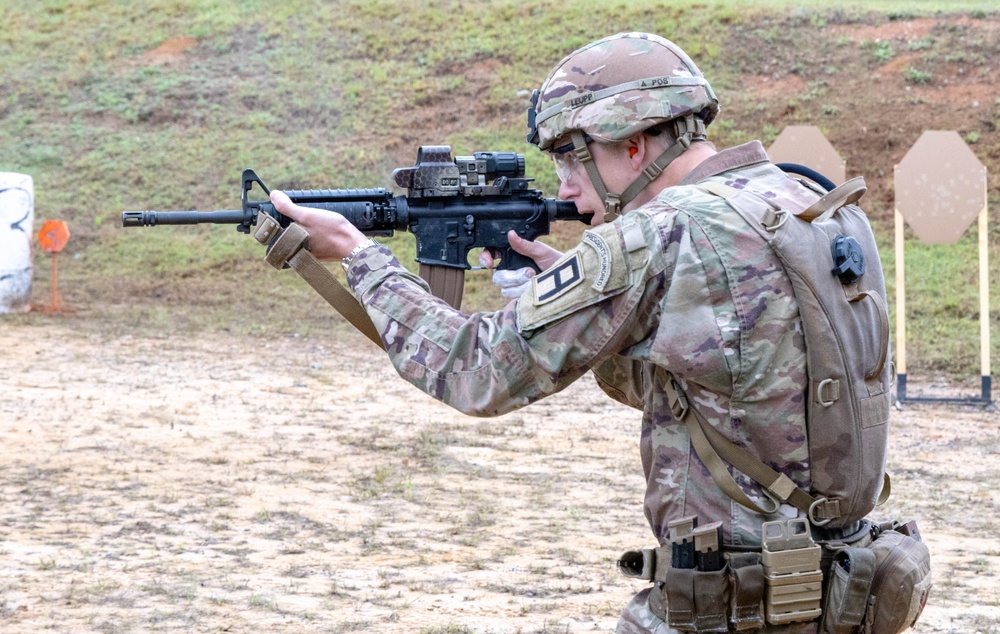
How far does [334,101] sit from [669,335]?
17.8 metres

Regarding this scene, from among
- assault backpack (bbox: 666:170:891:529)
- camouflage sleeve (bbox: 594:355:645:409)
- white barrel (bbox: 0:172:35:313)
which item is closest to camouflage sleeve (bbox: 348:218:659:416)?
assault backpack (bbox: 666:170:891:529)

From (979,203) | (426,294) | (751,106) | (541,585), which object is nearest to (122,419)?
(541,585)

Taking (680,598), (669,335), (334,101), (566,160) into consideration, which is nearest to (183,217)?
(566,160)

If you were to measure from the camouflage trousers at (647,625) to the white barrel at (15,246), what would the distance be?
11699 mm

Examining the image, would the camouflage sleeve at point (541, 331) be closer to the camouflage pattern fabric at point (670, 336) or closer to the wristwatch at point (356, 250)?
the camouflage pattern fabric at point (670, 336)

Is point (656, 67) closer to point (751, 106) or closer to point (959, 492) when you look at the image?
point (959, 492)

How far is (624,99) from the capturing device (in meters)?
2.31

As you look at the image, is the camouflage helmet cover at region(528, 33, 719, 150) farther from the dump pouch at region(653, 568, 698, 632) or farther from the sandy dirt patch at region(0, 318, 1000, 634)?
the sandy dirt patch at region(0, 318, 1000, 634)

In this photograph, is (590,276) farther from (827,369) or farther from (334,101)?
(334,101)

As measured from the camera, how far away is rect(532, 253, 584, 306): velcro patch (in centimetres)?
210

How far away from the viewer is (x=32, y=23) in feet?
73.5

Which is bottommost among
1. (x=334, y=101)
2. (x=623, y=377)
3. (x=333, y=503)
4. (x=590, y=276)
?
(x=333, y=503)

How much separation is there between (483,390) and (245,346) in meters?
9.67

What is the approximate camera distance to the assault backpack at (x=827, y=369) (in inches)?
84.3
